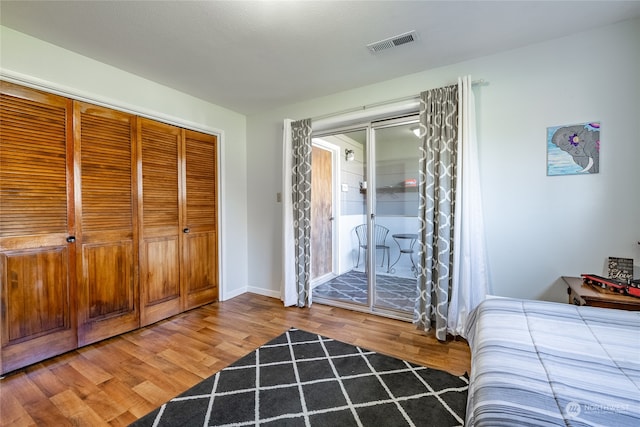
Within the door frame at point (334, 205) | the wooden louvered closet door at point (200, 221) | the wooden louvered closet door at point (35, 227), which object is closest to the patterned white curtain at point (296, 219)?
the door frame at point (334, 205)

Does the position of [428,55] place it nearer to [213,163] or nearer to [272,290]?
[213,163]

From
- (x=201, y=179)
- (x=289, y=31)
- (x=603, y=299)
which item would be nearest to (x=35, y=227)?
(x=201, y=179)

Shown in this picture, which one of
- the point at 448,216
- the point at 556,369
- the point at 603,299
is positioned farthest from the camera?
the point at 448,216

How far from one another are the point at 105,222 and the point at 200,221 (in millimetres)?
986

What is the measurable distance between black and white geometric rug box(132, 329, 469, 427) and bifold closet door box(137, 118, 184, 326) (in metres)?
1.36

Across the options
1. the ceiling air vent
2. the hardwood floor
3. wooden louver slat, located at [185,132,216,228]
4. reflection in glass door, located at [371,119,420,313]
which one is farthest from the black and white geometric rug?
the ceiling air vent

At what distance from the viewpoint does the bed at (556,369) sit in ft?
2.57

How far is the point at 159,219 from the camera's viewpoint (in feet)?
9.52

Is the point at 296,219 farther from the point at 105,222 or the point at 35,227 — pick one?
the point at 35,227

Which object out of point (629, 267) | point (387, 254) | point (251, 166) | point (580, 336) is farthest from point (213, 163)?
point (629, 267)

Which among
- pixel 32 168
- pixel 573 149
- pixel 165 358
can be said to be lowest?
pixel 165 358

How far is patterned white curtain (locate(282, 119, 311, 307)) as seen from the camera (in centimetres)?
327

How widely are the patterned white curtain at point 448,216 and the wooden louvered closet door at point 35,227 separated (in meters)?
3.12

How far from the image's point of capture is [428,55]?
7.77 feet
